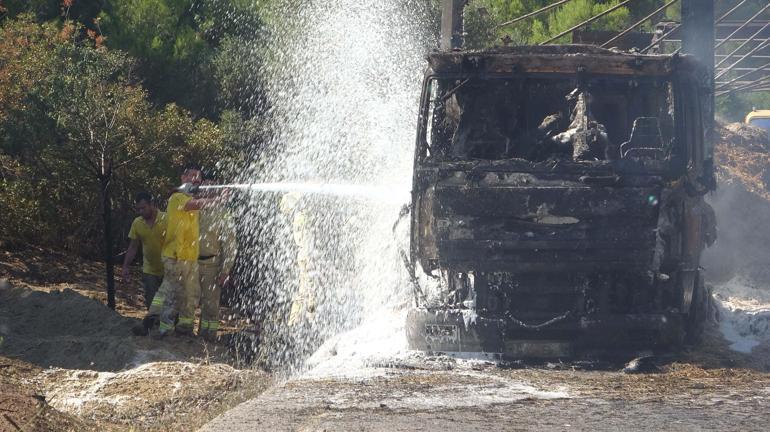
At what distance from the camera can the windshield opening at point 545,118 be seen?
394 inches

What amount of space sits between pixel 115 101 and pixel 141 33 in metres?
5.41

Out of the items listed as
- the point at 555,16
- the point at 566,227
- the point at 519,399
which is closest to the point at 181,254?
the point at 566,227

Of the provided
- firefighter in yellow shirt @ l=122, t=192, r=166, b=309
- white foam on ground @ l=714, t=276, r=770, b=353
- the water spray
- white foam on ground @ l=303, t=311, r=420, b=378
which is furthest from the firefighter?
white foam on ground @ l=714, t=276, r=770, b=353

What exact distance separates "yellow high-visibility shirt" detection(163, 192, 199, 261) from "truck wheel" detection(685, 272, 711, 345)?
4.65 metres

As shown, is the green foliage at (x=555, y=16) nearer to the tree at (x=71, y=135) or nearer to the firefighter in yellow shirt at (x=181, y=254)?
the tree at (x=71, y=135)

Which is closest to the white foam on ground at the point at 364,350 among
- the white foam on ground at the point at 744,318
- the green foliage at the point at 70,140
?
the white foam on ground at the point at 744,318

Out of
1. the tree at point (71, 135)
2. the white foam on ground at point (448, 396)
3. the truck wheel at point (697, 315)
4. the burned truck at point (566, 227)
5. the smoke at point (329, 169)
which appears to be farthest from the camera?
the tree at point (71, 135)

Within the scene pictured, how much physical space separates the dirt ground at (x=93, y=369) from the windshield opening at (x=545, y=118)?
2790 millimetres

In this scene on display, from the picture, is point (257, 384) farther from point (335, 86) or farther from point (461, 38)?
point (335, 86)

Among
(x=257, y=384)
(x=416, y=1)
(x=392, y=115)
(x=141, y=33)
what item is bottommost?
(x=257, y=384)

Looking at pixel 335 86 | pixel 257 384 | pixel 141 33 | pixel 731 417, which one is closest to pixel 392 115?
pixel 335 86

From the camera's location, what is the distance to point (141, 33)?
63.8 feet

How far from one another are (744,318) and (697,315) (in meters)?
1.73

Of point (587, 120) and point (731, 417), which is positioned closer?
point (731, 417)
